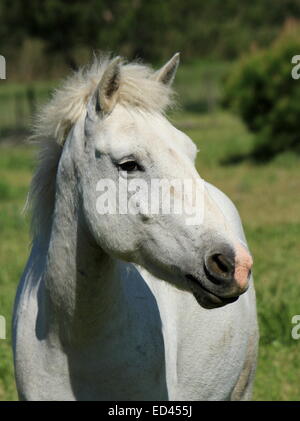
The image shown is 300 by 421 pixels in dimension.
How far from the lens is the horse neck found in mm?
2918

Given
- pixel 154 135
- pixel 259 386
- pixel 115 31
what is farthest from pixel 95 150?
pixel 115 31

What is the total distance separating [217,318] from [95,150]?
132 cm

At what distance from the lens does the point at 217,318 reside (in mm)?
3768

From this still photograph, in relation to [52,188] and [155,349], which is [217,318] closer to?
[155,349]

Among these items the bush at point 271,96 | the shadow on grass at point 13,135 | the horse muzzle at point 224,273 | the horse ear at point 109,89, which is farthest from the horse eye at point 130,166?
the shadow on grass at point 13,135

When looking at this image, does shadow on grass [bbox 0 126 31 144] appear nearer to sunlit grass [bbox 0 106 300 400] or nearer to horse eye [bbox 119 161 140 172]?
sunlit grass [bbox 0 106 300 400]

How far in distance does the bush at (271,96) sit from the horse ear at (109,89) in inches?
529

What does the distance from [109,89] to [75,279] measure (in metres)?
0.72

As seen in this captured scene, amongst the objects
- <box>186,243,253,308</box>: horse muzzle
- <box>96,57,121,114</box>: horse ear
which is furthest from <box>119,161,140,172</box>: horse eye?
<box>186,243,253,308</box>: horse muzzle

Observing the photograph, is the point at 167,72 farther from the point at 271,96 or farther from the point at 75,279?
the point at 271,96

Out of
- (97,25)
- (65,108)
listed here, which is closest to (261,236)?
(65,108)

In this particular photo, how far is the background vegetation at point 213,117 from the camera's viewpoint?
19.5 feet

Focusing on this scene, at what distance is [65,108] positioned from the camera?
2.99 meters

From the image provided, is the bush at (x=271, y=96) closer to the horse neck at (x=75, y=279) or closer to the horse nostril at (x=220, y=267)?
the horse neck at (x=75, y=279)
